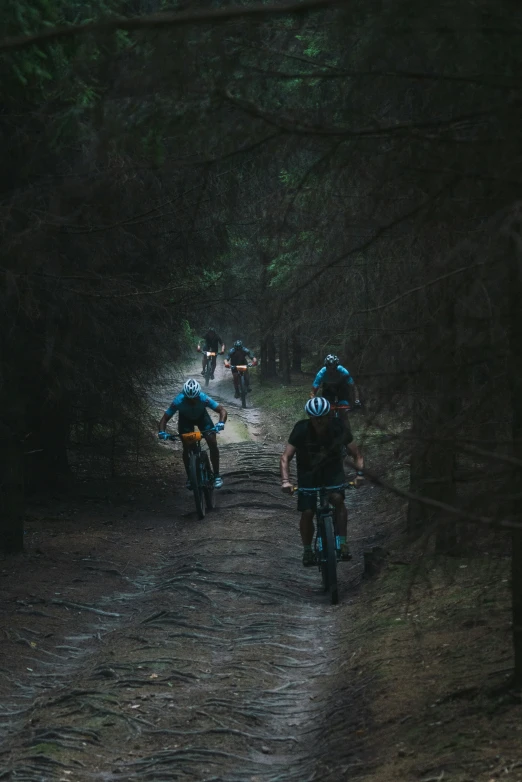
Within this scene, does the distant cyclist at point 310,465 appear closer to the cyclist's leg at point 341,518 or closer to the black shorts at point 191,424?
the cyclist's leg at point 341,518

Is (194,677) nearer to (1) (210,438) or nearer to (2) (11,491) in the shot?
(2) (11,491)

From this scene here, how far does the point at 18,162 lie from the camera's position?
509 inches

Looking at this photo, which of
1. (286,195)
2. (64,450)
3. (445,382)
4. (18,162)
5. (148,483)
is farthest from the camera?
(148,483)

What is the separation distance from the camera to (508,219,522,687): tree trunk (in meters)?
5.02

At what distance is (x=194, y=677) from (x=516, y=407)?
4127mm

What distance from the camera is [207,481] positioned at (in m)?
16.8

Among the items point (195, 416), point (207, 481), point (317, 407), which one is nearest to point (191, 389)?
point (195, 416)

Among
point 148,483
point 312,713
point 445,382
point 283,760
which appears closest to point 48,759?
point 283,760

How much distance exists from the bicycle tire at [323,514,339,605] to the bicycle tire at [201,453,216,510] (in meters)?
5.53

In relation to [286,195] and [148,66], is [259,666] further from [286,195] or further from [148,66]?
[148,66]

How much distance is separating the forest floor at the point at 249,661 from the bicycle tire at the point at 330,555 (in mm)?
194

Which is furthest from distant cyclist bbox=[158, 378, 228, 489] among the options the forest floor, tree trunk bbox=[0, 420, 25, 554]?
tree trunk bbox=[0, 420, 25, 554]

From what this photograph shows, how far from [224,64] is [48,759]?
14.8 ft

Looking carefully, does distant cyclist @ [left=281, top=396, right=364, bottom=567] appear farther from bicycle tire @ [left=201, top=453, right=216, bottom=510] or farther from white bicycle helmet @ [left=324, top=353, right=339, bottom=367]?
bicycle tire @ [left=201, top=453, right=216, bottom=510]
